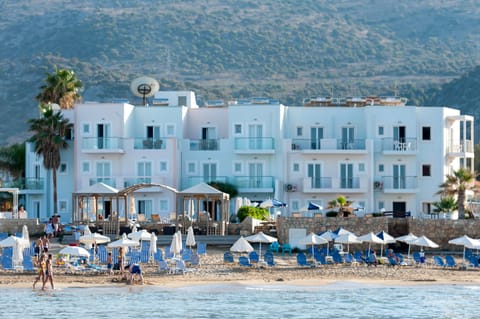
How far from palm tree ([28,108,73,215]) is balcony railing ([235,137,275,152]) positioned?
966cm

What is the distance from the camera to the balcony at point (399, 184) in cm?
6650

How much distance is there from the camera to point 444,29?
18600 cm

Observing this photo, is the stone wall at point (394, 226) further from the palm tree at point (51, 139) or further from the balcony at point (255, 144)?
the palm tree at point (51, 139)

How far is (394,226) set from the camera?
5788cm

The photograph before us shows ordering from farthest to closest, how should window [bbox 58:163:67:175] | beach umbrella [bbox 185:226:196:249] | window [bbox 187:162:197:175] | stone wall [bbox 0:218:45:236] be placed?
1. window [bbox 58:163:67:175]
2. window [bbox 187:162:197:175]
3. stone wall [bbox 0:218:45:236]
4. beach umbrella [bbox 185:226:196:249]

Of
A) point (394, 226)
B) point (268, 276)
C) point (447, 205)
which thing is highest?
point (447, 205)

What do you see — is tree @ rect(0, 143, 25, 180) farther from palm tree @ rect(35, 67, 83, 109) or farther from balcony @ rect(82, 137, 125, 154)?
balcony @ rect(82, 137, 125, 154)

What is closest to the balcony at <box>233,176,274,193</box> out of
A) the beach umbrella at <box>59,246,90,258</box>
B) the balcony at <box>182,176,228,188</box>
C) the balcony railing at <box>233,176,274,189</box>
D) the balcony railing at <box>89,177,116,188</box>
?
the balcony railing at <box>233,176,274,189</box>

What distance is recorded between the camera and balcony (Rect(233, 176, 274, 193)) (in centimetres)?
6638

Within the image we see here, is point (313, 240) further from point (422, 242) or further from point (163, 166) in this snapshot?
point (163, 166)

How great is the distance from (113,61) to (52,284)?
12619 centimetres

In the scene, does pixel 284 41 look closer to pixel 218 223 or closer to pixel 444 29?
pixel 444 29

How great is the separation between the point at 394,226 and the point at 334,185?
8903mm

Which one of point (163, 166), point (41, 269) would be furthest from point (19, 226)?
point (41, 269)
